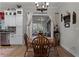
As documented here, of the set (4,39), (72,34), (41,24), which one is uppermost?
(41,24)

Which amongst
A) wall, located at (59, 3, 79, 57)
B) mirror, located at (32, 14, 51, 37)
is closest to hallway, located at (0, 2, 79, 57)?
mirror, located at (32, 14, 51, 37)

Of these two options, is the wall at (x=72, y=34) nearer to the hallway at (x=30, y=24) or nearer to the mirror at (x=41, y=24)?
the hallway at (x=30, y=24)

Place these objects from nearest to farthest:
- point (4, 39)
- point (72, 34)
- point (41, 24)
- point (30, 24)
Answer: point (72, 34)
point (41, 24)
point (30, 24)
point (4, 39)

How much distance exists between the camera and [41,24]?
6.19m

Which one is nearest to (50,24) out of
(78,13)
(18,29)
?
(18,29)

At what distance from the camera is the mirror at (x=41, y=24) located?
20.4ft

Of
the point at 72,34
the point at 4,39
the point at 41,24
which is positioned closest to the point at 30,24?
the point at 41,24

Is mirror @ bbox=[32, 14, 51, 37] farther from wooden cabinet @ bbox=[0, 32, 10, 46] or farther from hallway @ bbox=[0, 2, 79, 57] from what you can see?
wooden cabinet @ bbox=[0, 32, 10, 46]

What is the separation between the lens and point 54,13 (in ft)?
22.9

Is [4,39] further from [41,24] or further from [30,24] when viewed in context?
[41,24]

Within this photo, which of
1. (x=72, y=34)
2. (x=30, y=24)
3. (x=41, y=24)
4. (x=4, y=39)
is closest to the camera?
(x=72, y=34)

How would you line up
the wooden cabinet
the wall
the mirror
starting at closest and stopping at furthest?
the wall
the mirror
the wooden cabinet

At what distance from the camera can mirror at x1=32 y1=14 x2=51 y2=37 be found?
20.4 ft

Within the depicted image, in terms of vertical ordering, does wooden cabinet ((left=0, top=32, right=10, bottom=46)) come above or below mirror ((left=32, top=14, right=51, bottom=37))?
below
